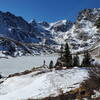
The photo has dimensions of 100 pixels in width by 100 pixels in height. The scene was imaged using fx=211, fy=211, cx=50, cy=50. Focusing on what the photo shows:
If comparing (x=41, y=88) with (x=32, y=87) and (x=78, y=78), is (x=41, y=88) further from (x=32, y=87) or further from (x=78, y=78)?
(x=78, y=78)

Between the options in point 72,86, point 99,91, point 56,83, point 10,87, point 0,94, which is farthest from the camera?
point 10,87

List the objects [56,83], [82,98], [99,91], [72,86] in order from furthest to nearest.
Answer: [56,83], [72,86], [99,91], [82,98]

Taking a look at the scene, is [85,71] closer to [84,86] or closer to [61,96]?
[84,86]

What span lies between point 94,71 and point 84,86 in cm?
575

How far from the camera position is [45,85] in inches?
990

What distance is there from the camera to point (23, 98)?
2294 centimetres

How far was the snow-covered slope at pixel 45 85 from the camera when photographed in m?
23.1

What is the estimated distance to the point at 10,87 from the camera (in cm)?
2898

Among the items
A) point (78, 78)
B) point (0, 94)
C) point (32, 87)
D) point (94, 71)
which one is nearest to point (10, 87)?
point (0, 94)

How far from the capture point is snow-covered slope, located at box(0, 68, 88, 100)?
2314cm

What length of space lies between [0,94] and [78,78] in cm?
1006

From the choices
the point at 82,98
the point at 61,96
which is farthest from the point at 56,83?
the point at 82,98

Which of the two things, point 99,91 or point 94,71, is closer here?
point 99,91

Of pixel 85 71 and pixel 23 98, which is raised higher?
pixel 85 71
